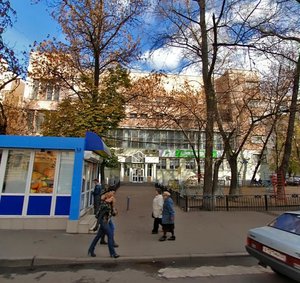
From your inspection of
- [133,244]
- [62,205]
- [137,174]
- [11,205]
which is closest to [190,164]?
[137,174]

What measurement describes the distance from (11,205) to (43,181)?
50.9 inches

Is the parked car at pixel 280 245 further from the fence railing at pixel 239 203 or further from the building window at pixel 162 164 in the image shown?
the building window at pixel 162 164

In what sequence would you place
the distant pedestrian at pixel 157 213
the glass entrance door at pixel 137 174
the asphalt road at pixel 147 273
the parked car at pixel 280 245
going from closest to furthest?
the parked car at pixel 280 245
the asphalt road at pixel 147 273
the distant pedestrian at pixel 157 213
the glass entrance door at pixel 137 174

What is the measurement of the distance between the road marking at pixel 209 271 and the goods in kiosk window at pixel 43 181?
17.9 feet

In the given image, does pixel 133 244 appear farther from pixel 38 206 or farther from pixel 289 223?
pixel 289 223

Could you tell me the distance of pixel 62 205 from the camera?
891 centimetres

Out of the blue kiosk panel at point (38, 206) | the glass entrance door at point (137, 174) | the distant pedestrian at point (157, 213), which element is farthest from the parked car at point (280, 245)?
the glass entrance door at point (137, 174)

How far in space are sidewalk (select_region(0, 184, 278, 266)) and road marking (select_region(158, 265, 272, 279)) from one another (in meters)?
0.60

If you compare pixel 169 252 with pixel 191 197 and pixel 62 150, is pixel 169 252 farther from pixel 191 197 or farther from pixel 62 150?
pixel 191 197

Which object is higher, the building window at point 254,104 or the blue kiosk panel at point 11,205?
the building window at point 254,104

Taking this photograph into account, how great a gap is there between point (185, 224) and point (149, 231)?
5.95 ft

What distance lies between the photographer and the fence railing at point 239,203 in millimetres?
13750

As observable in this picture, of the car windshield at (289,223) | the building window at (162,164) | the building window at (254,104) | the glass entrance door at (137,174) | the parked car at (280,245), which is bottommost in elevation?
the parked car at (280,245)

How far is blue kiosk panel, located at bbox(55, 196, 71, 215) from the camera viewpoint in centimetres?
889
